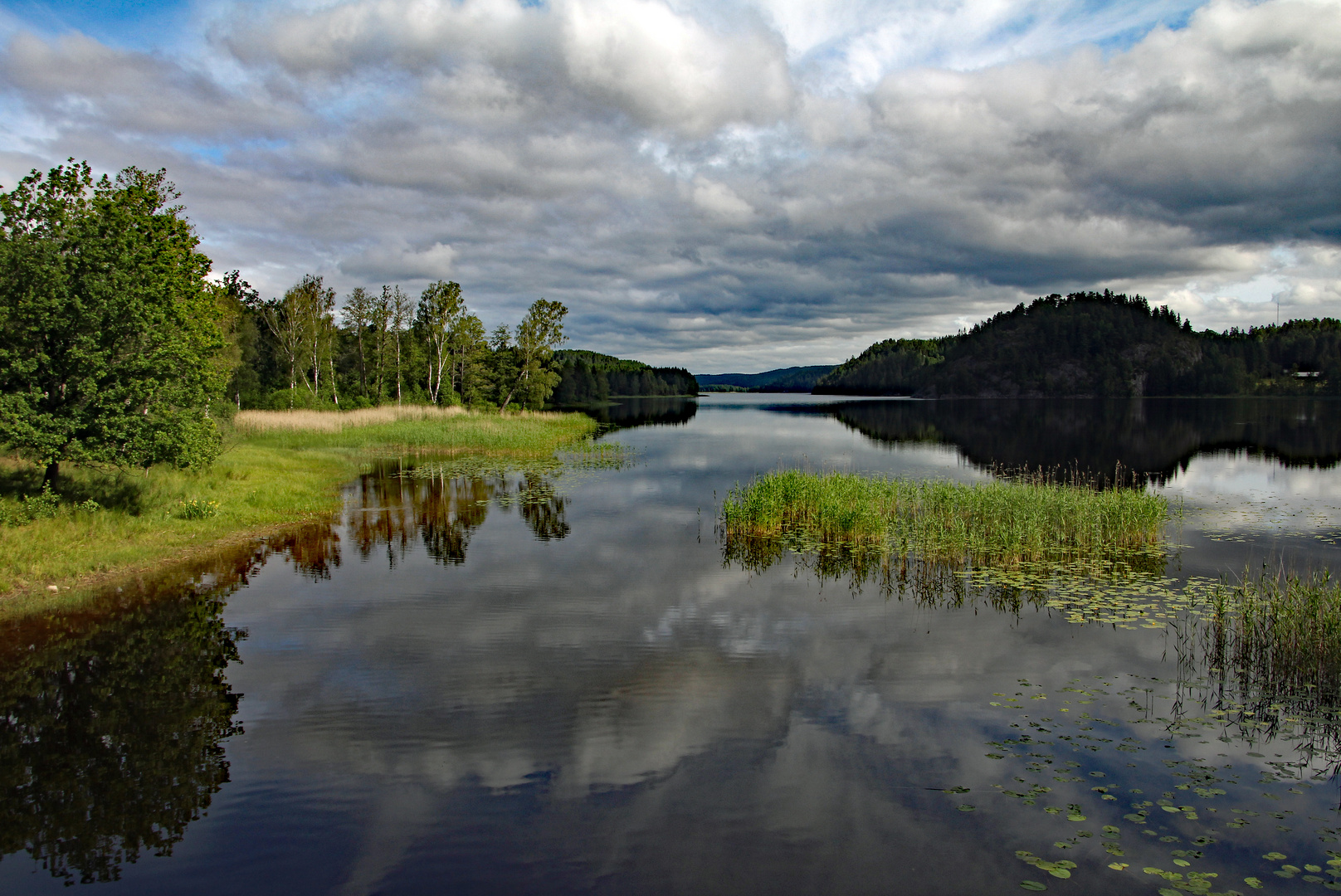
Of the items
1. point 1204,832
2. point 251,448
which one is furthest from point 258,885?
point 251,448

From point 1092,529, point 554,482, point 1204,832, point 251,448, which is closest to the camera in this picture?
point 1204,832

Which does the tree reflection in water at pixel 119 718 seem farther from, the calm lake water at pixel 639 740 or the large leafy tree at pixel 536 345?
the large leafy tree at pixel 536 345

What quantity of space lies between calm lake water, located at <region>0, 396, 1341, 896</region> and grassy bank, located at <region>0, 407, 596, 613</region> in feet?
5.61

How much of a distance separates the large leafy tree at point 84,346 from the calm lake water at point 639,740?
401cm

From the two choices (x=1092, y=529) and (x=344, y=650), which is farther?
(x=1092, y=529)

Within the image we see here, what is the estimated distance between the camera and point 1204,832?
784 cm

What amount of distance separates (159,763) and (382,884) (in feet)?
14.3

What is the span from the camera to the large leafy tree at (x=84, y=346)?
16875 mm

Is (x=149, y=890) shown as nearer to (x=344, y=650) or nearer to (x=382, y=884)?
(x=382, y=884)

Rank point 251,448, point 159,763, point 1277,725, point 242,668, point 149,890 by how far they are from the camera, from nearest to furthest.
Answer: point 149,890 → point 159,763 → point 1277,725 → point 242,668 → point 251,448

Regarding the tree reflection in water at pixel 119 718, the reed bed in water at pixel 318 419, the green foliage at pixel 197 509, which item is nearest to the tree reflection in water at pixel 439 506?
the tree reflection in water at pixel 119 718

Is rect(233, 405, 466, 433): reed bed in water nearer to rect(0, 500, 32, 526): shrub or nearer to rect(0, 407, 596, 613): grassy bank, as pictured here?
rect(0, 407, 596, 613): grassy bank

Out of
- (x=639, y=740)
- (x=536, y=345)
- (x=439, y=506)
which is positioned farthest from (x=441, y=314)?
(x=639, y=740)

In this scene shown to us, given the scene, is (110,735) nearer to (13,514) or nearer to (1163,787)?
(13,514)
